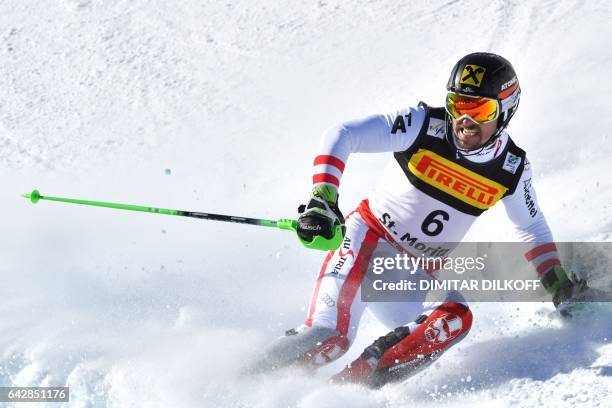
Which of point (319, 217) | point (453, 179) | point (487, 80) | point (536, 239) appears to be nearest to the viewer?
point (319, 217)

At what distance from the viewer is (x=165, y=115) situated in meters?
9.59

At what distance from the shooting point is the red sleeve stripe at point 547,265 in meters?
5.05

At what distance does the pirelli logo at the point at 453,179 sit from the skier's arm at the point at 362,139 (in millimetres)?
143

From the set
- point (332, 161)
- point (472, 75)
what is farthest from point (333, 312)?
point (472, 75)

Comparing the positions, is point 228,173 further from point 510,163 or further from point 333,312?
point 510,163

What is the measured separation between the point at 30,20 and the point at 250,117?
3927mm

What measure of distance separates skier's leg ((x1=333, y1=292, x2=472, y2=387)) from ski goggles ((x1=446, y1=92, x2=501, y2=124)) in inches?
43.6

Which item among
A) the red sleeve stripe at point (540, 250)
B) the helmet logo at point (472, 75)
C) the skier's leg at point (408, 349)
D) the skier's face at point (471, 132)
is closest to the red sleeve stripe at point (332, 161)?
the skier's face at point (471, 132)

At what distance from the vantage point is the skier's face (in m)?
4.63

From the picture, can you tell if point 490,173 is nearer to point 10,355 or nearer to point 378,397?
point 378,397

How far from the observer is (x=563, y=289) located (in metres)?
4.96

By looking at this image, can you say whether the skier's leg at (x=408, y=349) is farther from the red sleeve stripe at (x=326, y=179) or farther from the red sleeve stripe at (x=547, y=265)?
the red sleeve stripe at (x=326, y=179)

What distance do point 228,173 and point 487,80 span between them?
4.51 metres

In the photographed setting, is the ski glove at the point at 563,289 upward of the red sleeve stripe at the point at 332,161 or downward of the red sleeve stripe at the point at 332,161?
downward
